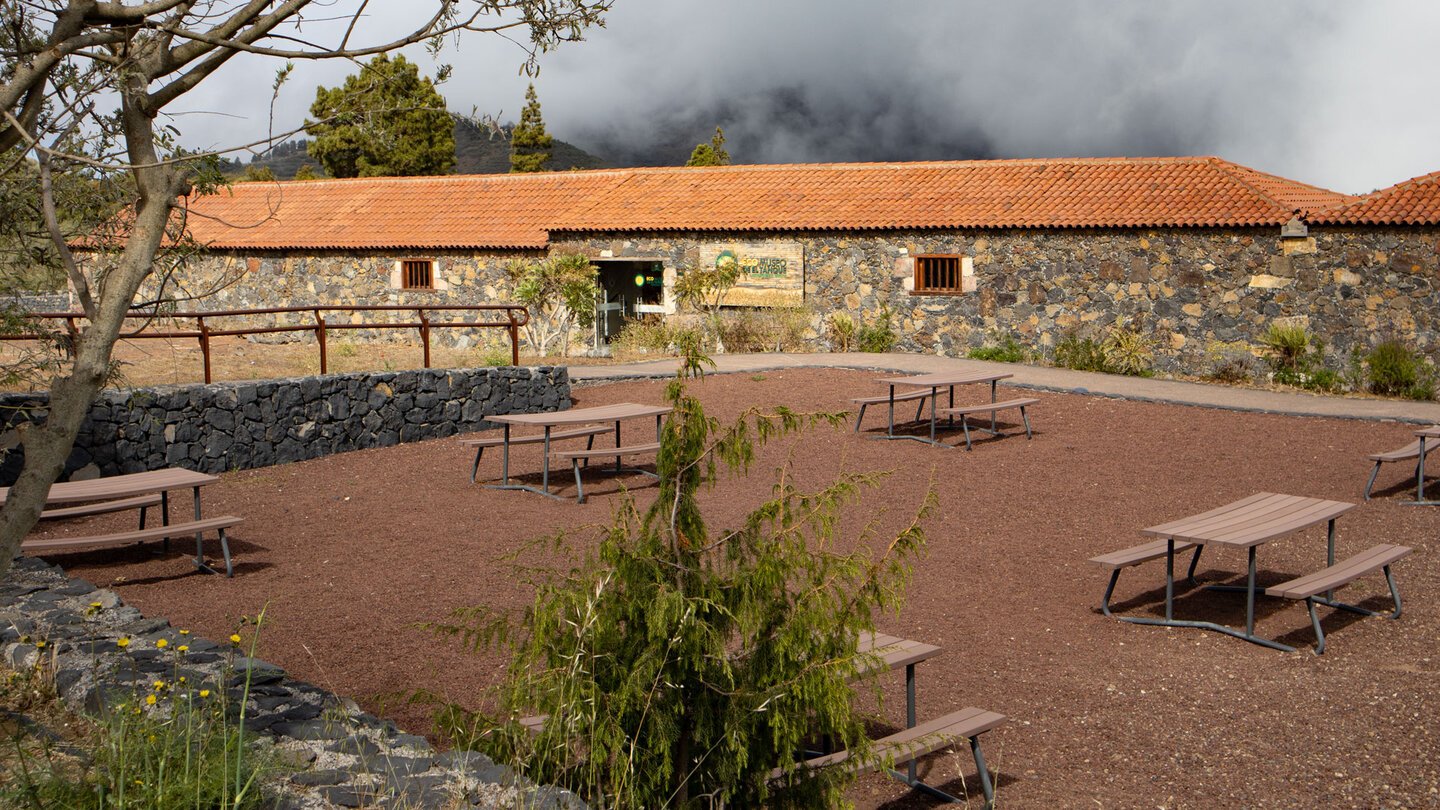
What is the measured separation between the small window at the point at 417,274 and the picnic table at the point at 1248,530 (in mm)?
18763

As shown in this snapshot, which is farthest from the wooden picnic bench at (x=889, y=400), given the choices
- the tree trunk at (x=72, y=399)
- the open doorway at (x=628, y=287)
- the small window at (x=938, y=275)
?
the open doorway at (x=628, y=287)

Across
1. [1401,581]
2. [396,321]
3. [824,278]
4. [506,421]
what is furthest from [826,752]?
[396,321]

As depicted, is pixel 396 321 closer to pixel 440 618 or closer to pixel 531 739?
pixel 440 618

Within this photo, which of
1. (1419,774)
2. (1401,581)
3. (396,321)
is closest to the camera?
(1419,774)

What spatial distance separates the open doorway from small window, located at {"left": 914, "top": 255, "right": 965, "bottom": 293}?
226 inches

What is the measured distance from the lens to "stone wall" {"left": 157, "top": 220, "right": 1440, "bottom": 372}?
16641mm

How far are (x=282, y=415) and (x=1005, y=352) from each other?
12.8 metres

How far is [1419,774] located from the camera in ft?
14.2

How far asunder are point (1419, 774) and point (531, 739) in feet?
11.8

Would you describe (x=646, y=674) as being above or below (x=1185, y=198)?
below

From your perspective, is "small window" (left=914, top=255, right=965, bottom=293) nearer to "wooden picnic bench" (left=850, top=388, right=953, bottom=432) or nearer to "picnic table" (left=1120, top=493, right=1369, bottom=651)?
"wooden picnic bench" (left=850, top=388, right=953, bottom=432)

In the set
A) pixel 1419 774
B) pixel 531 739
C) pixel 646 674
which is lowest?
pixel 1419 774

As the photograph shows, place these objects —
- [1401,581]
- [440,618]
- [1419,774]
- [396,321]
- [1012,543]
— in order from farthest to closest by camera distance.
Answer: [396,321] < [1012,543] < [1401,581] < [440,618] < [1419,774]

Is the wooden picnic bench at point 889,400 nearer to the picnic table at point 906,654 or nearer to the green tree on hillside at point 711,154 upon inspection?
the picnic table at point 906,654
